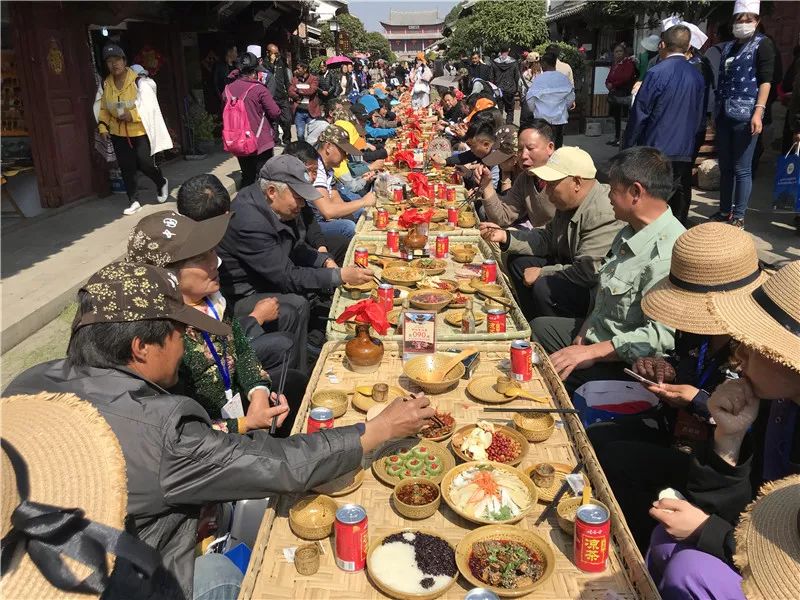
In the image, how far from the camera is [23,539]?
121 cm

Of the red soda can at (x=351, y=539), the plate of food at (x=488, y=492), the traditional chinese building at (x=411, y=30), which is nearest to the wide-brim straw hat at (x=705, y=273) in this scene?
the plate of food at (x=488, y=492)

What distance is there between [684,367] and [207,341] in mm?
2215

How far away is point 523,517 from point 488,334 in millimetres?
1388

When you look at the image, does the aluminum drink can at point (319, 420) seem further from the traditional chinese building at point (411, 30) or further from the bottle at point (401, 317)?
the traditional chinese building at point (411, 30)

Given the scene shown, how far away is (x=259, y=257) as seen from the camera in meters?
4.19

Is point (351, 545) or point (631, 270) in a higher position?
point (631, 270)

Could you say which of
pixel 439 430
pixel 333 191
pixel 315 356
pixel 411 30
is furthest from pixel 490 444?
pixel 411 30

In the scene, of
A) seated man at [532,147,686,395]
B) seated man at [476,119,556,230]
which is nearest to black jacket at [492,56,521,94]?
seated man at [476,119,556,230]

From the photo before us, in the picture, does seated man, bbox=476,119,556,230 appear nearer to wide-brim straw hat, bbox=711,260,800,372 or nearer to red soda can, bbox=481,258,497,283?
red soda can, bbox=481,258,497,283

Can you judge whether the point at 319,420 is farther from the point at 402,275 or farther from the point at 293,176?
the point at 293,176

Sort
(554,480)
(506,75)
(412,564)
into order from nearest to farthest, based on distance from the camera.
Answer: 1. (412,564)
2. (554,480)
3. (506,75)

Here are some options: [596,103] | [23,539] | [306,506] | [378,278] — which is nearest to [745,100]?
[378,278]

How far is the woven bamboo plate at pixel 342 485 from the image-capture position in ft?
7.07

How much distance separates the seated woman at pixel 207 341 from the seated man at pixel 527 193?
2.77m
